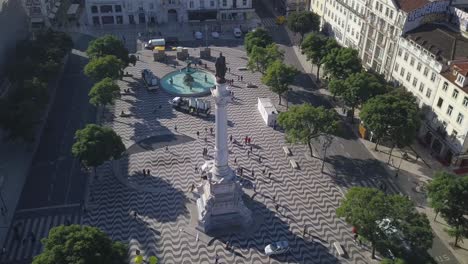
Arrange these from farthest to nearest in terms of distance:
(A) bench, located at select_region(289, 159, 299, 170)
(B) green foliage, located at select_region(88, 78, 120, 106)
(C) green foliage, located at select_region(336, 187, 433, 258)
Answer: (B) green foliage, located at select_region(88, 78, 120, 106), (A) bench, located at select_region(289, 159, 299, 170), (C) green foliage, located at select_region(336, 187, 433, 258)

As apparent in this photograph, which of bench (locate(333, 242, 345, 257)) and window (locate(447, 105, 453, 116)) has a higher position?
window (locate(447, 105, 453, 116))

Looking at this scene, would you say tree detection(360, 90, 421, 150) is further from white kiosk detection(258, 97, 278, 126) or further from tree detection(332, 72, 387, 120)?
white kiosk detection(258, 97, 278, 126)

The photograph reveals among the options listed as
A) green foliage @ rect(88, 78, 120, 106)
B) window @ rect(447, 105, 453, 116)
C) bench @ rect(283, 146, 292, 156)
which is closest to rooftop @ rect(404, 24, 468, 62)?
window @ rect(447, 105, 453, 116)

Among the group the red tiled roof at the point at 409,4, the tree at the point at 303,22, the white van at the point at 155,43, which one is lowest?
the white van at the point at 155,43

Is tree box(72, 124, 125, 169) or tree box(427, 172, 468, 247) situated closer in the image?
tree box(427, 172, 468, 247)

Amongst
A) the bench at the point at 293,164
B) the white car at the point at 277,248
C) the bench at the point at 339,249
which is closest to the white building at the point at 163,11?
the bench at the point at 293,164

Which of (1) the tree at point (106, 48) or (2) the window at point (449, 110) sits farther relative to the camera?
(1) the tree at point (106, 48)

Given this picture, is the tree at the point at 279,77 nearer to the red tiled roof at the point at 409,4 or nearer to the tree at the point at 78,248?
the red tiled roof at the point at 409,4
